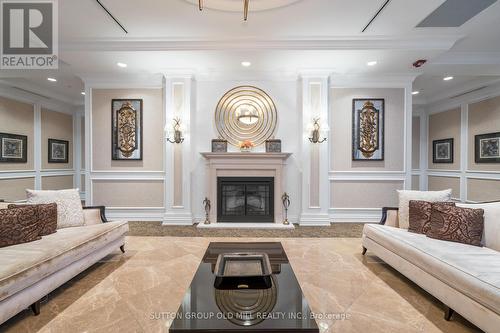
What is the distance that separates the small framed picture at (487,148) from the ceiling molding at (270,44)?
115 inches

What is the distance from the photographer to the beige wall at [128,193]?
494 centimetres

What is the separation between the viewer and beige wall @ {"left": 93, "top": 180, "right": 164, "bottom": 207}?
16.2 ft

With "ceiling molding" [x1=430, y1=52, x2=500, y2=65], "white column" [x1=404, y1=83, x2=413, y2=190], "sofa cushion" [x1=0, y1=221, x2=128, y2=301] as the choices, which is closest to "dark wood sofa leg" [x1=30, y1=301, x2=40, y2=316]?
"sofa cushion" [x1=0, y1=221, x2=128, y2=301]

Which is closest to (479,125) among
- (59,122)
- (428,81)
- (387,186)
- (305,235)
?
(428,81)

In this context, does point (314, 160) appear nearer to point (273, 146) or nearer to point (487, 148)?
point (273, 146)

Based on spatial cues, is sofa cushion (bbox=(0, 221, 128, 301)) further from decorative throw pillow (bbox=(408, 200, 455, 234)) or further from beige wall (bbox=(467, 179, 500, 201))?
beige wall (bbox=(467, 179, 500, 201))

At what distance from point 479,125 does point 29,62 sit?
9.38 meters

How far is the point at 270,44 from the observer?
12.6ft

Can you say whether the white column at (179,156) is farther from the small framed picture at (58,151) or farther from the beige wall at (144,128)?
the small framed picture at (58,151)

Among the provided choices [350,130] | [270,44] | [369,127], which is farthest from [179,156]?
[369,127]

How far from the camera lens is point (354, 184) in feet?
16.0

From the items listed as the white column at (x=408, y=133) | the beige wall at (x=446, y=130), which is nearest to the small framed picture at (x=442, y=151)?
the beige wall at (x=446, y=130)

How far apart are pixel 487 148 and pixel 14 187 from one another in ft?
35.4

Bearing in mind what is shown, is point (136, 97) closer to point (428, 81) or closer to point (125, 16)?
point (125, 16)
